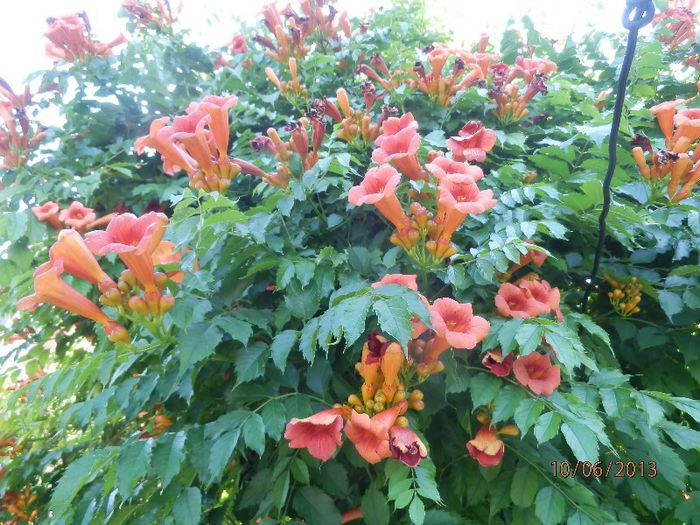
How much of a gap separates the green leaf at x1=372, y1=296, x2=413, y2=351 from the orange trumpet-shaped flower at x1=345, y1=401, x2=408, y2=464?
0.25 metres

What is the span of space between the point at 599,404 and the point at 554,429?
37cm

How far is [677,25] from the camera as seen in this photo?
298 centimetres

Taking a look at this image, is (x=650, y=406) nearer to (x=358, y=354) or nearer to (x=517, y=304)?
(x=517, y=304)

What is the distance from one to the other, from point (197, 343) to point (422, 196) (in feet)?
3.21

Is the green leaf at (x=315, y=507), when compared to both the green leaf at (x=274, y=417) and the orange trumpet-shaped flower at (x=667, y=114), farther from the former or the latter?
the orange trumpet-shaped flower at (x=667, y=114)

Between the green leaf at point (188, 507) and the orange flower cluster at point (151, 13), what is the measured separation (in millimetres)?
3134

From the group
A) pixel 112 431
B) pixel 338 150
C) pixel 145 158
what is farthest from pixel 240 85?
pixel 112 431

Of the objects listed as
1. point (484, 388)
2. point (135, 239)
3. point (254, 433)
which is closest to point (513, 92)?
point (484, 388)

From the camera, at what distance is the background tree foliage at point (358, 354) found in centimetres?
149

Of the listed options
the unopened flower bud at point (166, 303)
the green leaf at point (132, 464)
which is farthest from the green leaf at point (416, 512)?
the unopened flower bud at point (166, 303)

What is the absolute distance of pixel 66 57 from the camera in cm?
300

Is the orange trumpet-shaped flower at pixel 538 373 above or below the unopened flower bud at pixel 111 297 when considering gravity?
below

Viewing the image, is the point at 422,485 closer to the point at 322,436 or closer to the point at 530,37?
the point at 322,436

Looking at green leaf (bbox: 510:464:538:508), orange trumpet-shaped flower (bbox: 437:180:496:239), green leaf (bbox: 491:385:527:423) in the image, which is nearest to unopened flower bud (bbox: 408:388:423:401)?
green leaf (bbox: 491:385:527:423)
